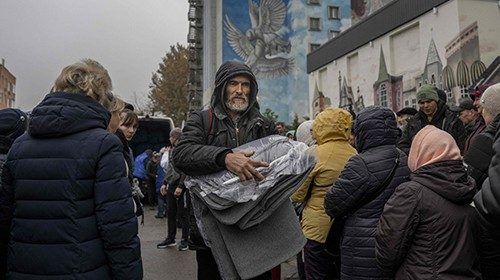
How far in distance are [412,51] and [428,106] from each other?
667 inches

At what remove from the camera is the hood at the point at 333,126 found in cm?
417

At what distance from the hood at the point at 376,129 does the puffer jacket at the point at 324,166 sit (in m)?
0.55

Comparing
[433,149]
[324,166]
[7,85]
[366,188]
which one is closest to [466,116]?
[324,166]

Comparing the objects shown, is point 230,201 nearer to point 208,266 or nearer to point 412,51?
point 208,266

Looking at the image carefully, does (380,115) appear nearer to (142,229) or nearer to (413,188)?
(413,188)

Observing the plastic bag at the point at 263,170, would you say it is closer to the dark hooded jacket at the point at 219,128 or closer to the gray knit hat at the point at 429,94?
the dark hooded jacket at the point at 219,128

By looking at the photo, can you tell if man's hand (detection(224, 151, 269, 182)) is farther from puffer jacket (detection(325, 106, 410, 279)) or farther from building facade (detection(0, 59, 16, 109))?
building facade (detection(0, 59, 16, 109))

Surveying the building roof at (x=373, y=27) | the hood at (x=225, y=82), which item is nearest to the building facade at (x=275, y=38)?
the building roof at (x=373, y=27)

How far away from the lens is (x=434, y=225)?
106 inches

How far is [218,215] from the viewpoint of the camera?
2.67 m

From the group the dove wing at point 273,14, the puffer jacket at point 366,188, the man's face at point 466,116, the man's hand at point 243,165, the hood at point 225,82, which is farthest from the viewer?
the dove wing at point 273,14

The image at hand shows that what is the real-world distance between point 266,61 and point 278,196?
57.3 m

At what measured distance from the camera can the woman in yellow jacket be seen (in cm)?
411

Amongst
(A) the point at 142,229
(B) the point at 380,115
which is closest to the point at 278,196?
(B) the point at 380,115
